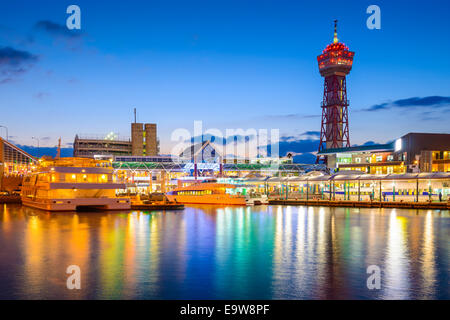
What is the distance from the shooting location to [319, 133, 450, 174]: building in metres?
97.4

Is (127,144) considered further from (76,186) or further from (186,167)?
(76,186)

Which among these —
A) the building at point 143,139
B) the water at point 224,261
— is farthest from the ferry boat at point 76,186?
the building at point 143,139

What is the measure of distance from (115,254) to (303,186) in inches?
4187

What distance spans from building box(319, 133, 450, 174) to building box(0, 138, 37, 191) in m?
104

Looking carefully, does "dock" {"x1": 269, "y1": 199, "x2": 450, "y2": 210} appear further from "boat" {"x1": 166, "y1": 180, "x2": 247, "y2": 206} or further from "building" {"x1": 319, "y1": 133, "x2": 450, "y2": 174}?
"building" {"x1": 319, "y1": 133, "x2": 450, "y2": 174}

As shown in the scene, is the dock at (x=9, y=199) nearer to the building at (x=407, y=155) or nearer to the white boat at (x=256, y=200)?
the white boat at (x=256, y=200)

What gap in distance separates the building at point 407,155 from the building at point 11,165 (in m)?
104

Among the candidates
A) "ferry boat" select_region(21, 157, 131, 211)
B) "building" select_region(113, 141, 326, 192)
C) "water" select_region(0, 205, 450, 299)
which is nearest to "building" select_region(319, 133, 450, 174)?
"building" select_region(113, 141, 326, 192)

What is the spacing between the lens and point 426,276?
74.4 ft

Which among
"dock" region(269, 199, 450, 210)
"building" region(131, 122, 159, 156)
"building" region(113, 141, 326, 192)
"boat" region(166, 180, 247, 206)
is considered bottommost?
"dock" region(269, 199, 450, 210)

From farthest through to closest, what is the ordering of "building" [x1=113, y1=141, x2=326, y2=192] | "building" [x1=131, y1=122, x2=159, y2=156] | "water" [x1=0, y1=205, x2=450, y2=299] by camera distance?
"building" [x1=131, y1=122, x2=159, y2=156]
"building" [x1=113, y1=141, x2=326, y2=192]
"water" [x1=0, y1=205, x2=450, y2=299]
